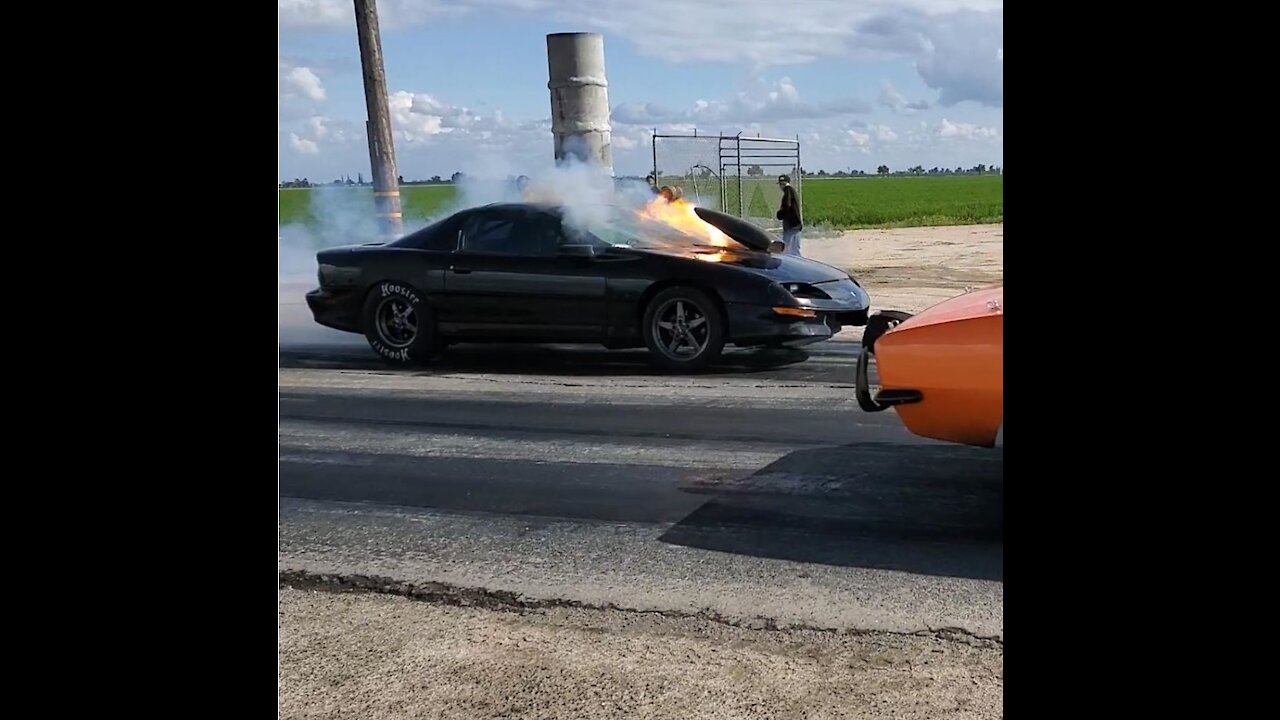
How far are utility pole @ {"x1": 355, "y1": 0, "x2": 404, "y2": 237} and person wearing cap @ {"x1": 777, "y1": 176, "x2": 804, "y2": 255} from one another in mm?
5349

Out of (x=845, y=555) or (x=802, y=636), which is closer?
(x=802, y=636)

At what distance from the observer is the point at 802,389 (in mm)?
7504

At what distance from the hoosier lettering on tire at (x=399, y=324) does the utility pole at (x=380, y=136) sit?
471mm

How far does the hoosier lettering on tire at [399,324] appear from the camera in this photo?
8844mm

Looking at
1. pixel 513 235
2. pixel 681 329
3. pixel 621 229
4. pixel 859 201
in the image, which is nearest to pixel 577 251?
pixel 621 229

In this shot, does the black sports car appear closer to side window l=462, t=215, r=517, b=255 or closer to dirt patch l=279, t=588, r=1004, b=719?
side window l=462, t=215, r=517, b=255

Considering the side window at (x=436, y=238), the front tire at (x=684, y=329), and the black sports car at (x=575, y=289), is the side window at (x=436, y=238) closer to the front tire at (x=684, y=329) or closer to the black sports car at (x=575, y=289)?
the black sports car at (x=575, y=289)

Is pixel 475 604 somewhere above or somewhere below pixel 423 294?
below

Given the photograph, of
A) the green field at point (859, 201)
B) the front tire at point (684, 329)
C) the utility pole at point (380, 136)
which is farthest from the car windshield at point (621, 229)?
the utility pole at point (380, 136)
